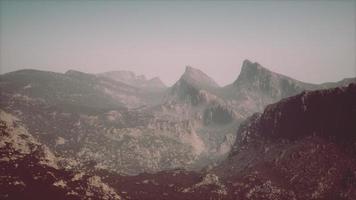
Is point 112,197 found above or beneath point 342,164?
beneath

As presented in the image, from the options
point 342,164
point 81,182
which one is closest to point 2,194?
point 81,182

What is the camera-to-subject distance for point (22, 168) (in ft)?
579

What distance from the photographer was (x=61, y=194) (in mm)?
164375

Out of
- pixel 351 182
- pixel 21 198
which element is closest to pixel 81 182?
pixel 21 198

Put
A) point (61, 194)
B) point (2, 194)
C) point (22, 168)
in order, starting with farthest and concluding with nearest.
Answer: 1. point (22, 168)
2. point (61, 194)
3. point (2, 194)

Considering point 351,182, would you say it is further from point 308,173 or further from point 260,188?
point 260,188

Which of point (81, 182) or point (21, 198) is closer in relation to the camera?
point (21, 198)

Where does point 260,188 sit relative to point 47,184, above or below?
below

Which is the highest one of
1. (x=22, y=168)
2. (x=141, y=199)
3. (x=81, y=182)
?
(x=22, y=168)

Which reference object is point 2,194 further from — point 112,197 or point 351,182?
point 351,182

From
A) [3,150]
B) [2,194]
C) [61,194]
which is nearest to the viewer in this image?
[2,194]

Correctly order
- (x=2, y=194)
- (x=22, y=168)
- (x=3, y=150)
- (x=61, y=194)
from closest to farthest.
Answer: (x=2, y=194)
(x=61, y=194)
(x=22, y=168)
(x=3, y=150)

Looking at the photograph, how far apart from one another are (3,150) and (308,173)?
169785mm

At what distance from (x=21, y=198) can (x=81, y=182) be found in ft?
156
